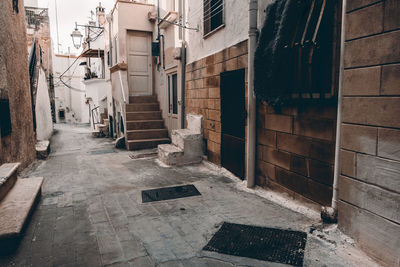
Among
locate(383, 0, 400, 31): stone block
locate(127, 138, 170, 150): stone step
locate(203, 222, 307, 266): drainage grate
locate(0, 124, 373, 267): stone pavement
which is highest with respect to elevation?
locate(383, 0, 400, 31): stone block

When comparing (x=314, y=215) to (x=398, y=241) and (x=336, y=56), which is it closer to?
(x=398, y=241)

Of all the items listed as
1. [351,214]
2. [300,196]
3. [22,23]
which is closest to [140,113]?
[22,23]

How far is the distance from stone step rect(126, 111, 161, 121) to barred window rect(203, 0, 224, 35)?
4839 millimetres

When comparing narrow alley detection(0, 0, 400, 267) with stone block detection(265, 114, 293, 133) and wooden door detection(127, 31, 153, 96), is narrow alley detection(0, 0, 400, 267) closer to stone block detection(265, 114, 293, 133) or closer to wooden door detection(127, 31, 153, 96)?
stone block detection(265, 114, 293, 133)

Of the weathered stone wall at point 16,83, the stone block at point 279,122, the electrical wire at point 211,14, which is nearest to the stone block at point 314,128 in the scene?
the stone block at point 279,122

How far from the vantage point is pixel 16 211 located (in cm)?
337

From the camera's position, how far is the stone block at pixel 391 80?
7.80 feet

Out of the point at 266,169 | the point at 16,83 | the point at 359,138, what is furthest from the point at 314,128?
the point at 16,83

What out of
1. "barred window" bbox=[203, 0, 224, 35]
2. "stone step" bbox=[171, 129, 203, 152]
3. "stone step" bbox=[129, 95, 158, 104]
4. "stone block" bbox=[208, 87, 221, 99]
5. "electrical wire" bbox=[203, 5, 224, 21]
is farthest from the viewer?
"stone step" bbox=[129, 95, 158, 104]

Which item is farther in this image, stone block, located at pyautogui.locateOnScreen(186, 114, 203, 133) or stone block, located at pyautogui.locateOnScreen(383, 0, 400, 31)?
stone block, located at pyautogui.locateOnScreen(186, 114, 203, 133)

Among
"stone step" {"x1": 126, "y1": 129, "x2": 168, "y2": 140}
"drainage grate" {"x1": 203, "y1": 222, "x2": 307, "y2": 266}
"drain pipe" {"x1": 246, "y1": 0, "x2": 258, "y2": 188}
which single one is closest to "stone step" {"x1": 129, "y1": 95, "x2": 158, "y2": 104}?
"stone step" {"x1": 126, "y1": 129, "x2": 168, "y2": 140}

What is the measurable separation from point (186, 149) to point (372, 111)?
5.01 metres

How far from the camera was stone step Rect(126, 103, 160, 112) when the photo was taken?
35.8 feet

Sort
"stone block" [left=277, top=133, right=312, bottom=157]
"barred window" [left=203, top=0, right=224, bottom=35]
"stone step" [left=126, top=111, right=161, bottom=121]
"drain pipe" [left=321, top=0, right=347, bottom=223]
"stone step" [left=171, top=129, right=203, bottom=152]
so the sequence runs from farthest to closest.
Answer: "stone step" [left=126, top=111, right=161, bottom=121] → "stone step" [left=171, top=129, right=203, bottom=152] → "barred window" [left=203, top=0, right=224, bottom=35] → "stone block" [left=277, top=133, right=312, bottom=157] → "drain pipe" [left=321, top=0, right=347, bottom=223]
